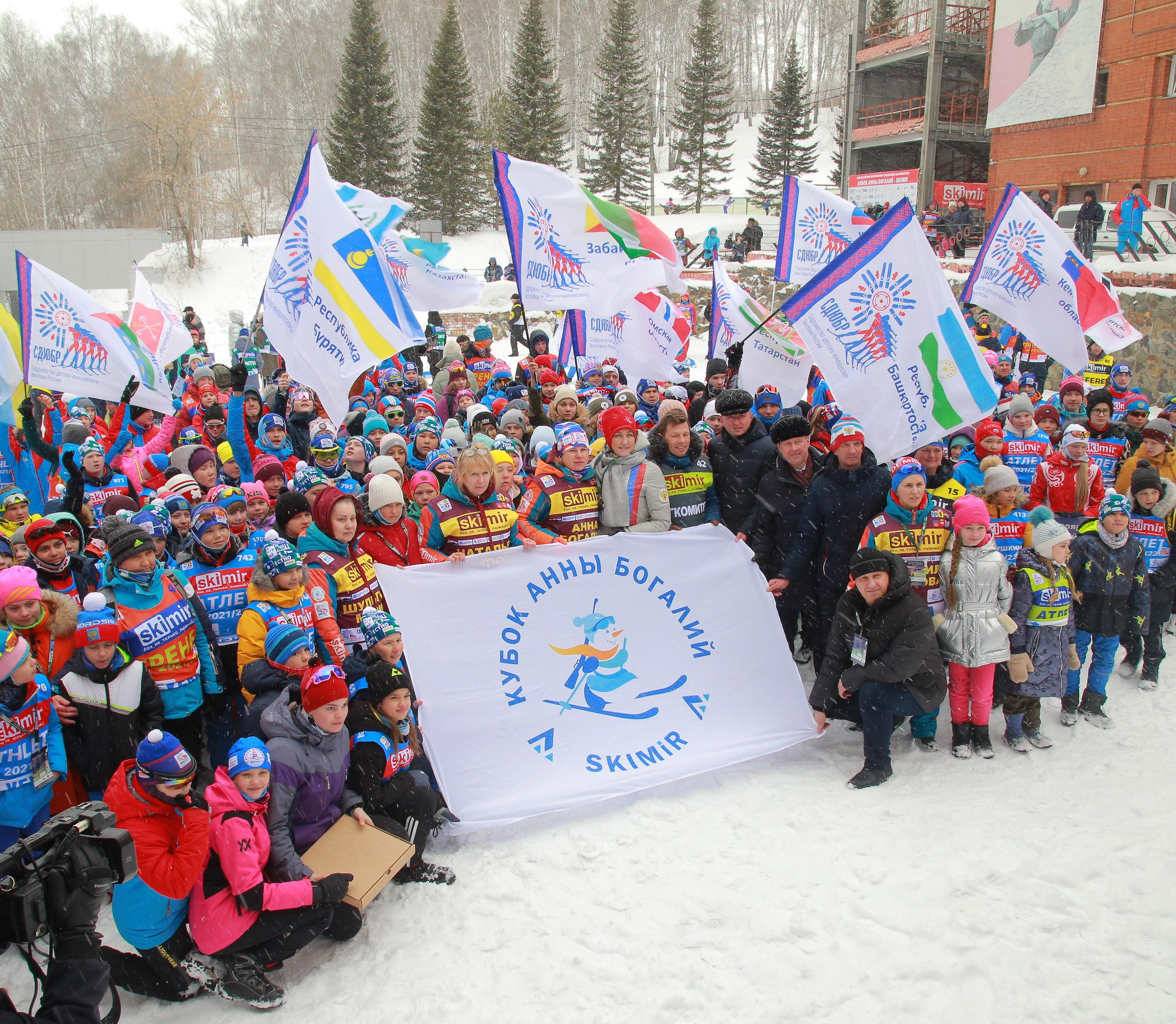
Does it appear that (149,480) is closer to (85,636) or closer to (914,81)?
(85,636)

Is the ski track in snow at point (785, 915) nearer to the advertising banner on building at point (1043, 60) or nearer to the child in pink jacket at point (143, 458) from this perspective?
the child in pink jacket at point (143, 458)

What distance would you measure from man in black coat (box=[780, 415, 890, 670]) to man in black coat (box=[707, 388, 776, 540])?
0.43 meters

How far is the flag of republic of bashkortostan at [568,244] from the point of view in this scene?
7.10 metres

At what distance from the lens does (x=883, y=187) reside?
3397cm

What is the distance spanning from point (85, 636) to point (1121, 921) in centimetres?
457

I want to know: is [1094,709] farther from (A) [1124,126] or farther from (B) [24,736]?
(A) [1124,126]

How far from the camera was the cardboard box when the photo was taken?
341 centimetres

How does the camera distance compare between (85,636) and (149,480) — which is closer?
(85,636)

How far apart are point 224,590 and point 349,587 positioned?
714mm

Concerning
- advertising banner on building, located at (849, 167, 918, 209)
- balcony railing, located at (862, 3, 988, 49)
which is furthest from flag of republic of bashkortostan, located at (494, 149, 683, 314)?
balcony railing, located at (862, 3, 988, 49)

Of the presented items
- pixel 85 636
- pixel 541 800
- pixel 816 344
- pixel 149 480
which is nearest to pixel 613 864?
pixel 541 800

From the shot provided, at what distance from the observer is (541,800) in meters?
4.20

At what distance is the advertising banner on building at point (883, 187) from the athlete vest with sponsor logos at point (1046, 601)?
31.4 meters

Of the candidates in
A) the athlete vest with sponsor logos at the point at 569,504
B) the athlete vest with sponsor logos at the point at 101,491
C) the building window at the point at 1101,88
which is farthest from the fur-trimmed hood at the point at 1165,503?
the building window at the point at 1101,88
